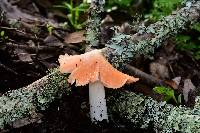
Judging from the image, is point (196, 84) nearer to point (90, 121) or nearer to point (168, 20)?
point (168, 20)

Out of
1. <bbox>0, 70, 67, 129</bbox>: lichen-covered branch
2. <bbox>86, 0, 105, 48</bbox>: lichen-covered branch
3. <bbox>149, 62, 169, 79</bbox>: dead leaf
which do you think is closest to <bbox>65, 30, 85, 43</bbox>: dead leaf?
<bbox>86, 0, 105, 48</bbox>: lichen-covered branch

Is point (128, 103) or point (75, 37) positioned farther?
point (75, 37)

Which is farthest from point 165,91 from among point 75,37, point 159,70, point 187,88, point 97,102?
point 75,37

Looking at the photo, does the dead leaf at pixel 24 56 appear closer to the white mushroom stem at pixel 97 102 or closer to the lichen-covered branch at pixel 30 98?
the lichen-covered branch at pixel 30 98

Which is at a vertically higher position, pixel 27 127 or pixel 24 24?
pixel 24 24

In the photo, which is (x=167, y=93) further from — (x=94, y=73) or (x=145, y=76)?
(x=94, y=73)

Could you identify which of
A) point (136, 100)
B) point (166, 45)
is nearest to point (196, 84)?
point (166, 45)

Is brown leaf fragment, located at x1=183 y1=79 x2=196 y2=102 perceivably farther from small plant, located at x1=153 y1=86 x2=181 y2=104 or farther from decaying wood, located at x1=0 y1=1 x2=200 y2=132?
decaying wood, located at x1=0 y1=1 x2=200 y2=132
